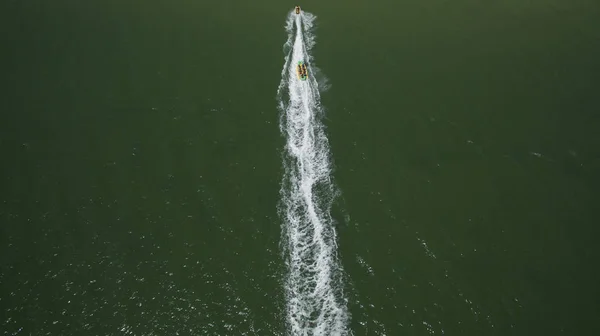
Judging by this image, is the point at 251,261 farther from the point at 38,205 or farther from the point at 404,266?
the point at 38,205

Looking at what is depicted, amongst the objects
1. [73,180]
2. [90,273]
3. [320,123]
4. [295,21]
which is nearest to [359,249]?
[320,123]

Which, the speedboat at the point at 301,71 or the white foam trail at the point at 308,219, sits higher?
the speedboat at the point at 301,71

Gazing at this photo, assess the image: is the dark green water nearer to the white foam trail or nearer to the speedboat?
the white foam trail

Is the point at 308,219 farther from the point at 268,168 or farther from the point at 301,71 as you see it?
the point at 301,71

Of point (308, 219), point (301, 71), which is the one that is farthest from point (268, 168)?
point (301, 71)

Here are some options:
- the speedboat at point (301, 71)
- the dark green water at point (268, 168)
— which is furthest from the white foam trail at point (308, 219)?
the dark green water at point (268, 168)

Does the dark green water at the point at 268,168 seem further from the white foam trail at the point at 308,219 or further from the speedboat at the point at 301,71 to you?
the speedboat at the point at 301,71
